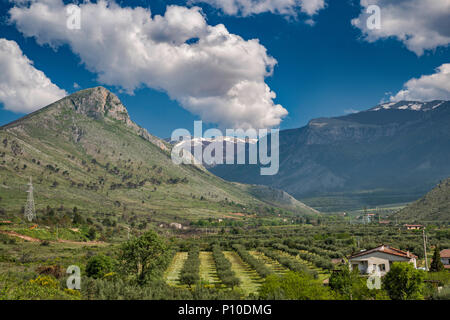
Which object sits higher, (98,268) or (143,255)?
(143,255)

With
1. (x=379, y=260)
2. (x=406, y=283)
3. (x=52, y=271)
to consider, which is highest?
(x=379, y=260)

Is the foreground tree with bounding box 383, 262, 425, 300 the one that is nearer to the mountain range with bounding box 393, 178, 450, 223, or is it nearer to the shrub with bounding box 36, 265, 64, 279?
the shrub with bounding box 36, 265, 64, 279

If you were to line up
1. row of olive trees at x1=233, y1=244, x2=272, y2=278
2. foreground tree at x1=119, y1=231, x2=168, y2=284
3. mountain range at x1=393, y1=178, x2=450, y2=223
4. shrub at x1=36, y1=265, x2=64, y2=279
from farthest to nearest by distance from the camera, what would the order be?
mountain range at x1=393, y1=178, x2=450, y2=223 < row of olive trees at x1=233, y1=244, x2=272, y2=278 < shrub at x1=36, y1=265, x2=64, y2=279 < foreground tree at x1=119, y1=231, x2=168, y2=284

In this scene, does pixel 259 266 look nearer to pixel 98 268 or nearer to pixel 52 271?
pixel 98 268

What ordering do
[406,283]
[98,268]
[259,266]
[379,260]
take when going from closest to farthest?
[406,283] < [379,260] < [98,268] < [259,266]

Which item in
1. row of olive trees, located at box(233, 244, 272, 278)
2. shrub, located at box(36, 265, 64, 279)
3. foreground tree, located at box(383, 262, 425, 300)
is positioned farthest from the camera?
row of olive trees, located at box(233, 244, 272, 278)

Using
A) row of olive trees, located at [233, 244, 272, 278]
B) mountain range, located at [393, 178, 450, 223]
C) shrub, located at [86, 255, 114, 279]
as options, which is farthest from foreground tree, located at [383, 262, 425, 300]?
mountain range, located at [393, 178, 450, 223]

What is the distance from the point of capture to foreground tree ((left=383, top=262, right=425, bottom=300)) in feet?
128

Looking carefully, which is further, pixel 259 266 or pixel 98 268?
pixel 259 266

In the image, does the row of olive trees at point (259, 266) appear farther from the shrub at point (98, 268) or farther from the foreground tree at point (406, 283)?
the shrub at point (98, 268)

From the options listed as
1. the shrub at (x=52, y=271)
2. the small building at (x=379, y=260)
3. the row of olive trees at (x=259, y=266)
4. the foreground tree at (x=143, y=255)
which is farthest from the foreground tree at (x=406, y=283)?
the shrub at (x=52, y=271)

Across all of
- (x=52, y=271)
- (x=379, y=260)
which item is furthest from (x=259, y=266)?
(x=52, y=271)

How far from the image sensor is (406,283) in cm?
3947
